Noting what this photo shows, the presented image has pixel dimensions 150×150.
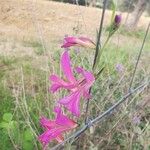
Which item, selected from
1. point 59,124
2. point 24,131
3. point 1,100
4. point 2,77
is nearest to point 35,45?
point 2,77

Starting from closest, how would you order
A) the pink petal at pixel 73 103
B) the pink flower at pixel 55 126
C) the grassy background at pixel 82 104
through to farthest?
1. the pink petal at pixel 73 103
2. the pink flower at pixel 55 126
3. the grassy background at pixel 82 104

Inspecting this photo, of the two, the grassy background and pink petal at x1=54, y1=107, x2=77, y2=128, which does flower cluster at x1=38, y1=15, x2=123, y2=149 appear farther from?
the grassy background

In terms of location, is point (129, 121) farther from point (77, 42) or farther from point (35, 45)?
point (35, 45)

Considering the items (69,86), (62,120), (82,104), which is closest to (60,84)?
(69,86)

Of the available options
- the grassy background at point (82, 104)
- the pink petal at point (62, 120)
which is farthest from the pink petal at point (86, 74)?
the grassy background at point (82, 104)

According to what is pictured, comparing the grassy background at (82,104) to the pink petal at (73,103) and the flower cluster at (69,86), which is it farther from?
the pink petal at (73,103)

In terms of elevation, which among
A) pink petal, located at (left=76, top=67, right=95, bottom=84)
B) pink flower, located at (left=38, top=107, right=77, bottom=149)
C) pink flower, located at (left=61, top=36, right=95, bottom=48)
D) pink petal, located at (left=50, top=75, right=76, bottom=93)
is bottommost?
pink flower, located at (left=38, top=107, right=77, bottom=149)

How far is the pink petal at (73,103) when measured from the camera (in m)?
1.10

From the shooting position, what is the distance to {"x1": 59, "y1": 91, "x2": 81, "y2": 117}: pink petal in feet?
3.61

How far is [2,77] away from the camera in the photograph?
388 cm

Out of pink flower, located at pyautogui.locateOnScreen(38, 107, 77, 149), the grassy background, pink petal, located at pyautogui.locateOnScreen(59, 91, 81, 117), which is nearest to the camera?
pink petal, located at pyautogui.locateOnScreen(59, 91, 81, 117)

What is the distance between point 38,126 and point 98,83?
46 cm

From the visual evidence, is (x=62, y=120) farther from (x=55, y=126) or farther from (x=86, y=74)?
(x=86, y=74)

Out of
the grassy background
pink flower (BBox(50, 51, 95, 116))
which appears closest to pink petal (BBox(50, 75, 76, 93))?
pink flower (BBox(50, 51, 95, 116))
